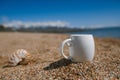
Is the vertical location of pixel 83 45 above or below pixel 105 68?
above

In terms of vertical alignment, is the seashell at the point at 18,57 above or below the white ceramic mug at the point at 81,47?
below

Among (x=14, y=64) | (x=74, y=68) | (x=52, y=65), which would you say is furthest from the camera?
(x=14, y=64)

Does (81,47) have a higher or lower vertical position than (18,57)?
higher

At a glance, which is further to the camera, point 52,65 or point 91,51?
point 52,65

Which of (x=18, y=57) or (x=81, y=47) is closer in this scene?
(x=81, y=47)

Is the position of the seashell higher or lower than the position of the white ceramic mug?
lower

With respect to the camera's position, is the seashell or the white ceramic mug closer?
the white ceramic mug

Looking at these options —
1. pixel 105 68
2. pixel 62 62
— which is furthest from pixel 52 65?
pixel 105 68

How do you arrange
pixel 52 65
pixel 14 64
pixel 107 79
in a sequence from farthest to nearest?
pixel 14 64
pixel 52 65
pixel 107 79

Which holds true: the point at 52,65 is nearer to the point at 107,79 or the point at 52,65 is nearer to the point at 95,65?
the point at 95,65

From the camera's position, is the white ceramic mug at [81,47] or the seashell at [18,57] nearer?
the white ceramic mug at [81,47]
